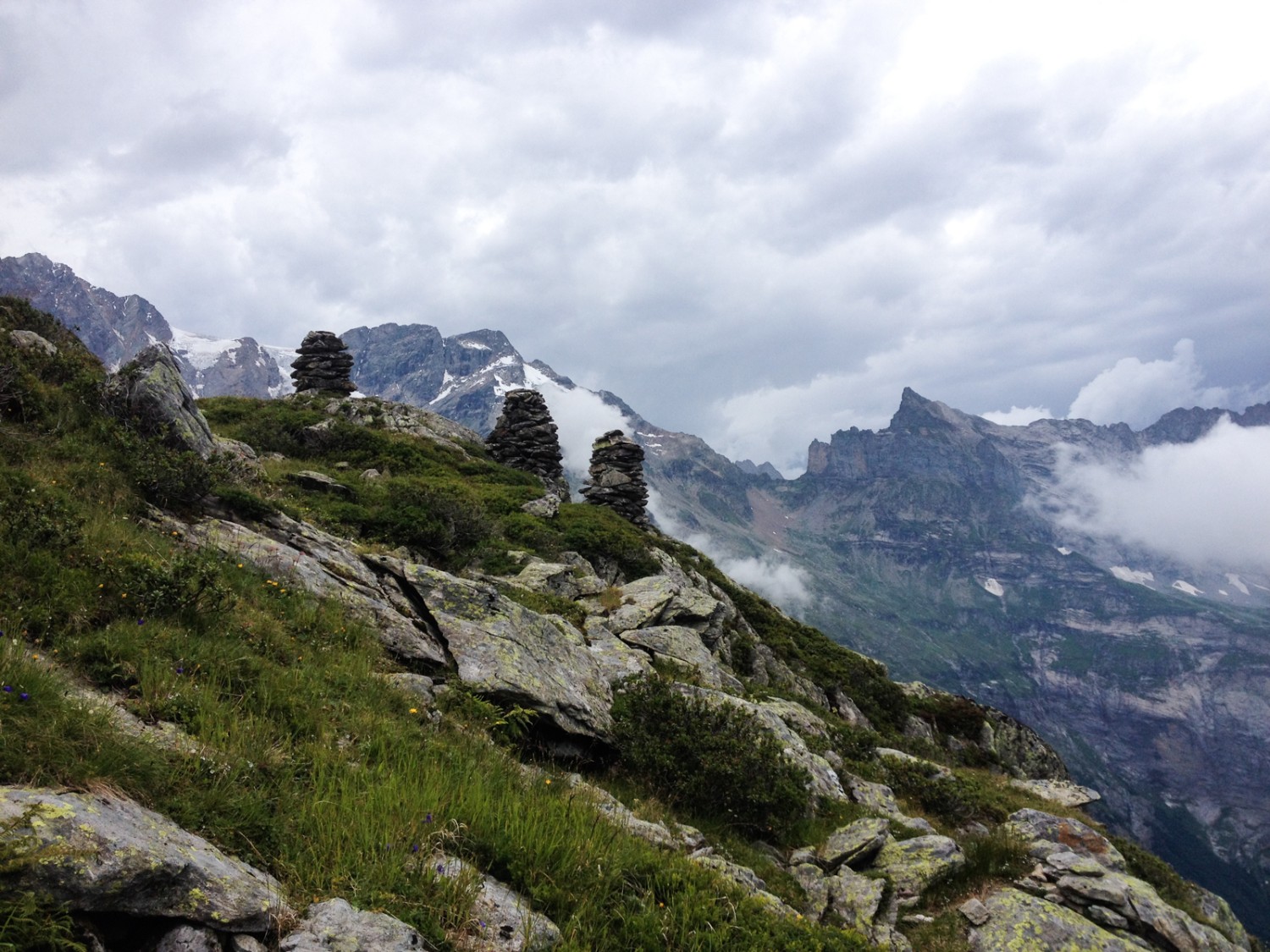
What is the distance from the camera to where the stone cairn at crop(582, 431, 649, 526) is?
51094 mm

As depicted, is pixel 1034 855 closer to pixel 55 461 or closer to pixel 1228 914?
pixel 1228 914

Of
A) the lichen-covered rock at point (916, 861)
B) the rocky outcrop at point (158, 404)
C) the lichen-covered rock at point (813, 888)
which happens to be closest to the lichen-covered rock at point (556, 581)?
the rocky outcrop at point (158, 404)

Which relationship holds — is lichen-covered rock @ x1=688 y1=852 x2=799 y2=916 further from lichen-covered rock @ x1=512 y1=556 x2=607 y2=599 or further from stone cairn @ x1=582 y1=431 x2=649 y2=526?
stone cairn @ x1=582 y1=431 x2=649 y2=526

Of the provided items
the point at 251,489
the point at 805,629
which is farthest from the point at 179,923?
the point at 805,629

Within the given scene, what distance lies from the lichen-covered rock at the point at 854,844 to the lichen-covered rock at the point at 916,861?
0.66 ft

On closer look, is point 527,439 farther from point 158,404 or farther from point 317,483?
point 158,404

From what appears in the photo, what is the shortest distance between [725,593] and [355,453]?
23.3m

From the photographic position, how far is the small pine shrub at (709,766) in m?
10.8

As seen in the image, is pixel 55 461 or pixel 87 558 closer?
pixel 87 558

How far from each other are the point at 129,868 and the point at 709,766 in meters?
9.08

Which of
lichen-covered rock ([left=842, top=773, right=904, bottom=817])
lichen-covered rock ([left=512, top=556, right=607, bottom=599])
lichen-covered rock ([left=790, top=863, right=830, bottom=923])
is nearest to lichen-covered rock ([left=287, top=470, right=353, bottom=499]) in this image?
lichen-covered rock ([left=512, top=556, right=607, bottom=599])

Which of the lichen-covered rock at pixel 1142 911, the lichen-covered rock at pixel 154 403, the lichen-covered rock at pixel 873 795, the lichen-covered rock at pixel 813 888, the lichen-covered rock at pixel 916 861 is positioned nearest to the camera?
the lichen-covered rock at pixel 813 888

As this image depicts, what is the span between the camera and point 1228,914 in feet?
47.7

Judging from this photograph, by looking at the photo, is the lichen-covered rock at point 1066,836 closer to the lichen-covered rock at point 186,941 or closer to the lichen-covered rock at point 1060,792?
the lichen-covered rock at point 1060,792
